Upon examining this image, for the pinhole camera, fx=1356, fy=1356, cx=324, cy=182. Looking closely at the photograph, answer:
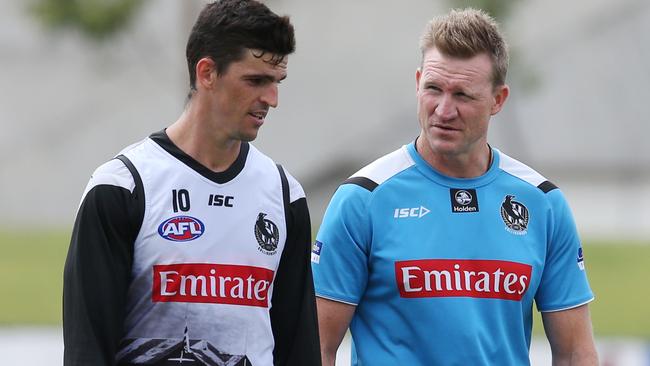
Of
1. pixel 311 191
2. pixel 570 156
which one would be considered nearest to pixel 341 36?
pixel 311 191

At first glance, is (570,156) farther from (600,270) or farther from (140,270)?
(140,270)

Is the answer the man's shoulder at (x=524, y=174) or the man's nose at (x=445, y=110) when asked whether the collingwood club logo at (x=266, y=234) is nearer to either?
the man's nose at (x=445, y=110)

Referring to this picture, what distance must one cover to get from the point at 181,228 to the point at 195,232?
45 mm

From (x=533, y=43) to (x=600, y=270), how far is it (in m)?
12.9

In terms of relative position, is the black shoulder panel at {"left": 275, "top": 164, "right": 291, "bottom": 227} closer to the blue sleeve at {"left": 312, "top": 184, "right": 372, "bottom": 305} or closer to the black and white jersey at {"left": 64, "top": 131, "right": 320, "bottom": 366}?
the black and white jersey at {"left": 64, "top": 131, "right": 320, "bottom": 366}

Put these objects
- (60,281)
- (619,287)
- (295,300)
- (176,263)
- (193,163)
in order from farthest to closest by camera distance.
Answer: (619,287)
(60,281)
(295,300)
(193,163)
(176,263)

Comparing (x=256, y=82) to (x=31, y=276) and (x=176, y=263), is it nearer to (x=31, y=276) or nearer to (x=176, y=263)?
(x=176, y=263)

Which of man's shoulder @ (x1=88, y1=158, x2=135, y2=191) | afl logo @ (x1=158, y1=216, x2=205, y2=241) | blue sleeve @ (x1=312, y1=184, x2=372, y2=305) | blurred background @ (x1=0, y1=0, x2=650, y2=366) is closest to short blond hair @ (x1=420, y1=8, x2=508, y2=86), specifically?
blue sleeve @ (x1=312, y1=184, x2=372, y2=305)

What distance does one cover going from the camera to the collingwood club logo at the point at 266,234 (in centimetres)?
383

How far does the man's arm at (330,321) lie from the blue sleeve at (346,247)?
2 cm

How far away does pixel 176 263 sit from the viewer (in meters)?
3.69

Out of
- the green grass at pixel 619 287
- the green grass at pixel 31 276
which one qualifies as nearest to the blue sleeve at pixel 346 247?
the green grass at pixel 619 287

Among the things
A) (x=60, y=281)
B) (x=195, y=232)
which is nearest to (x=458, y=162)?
(x=195, y=232)

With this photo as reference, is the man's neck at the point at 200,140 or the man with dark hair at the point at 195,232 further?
the man's neck at the point at 200,140
